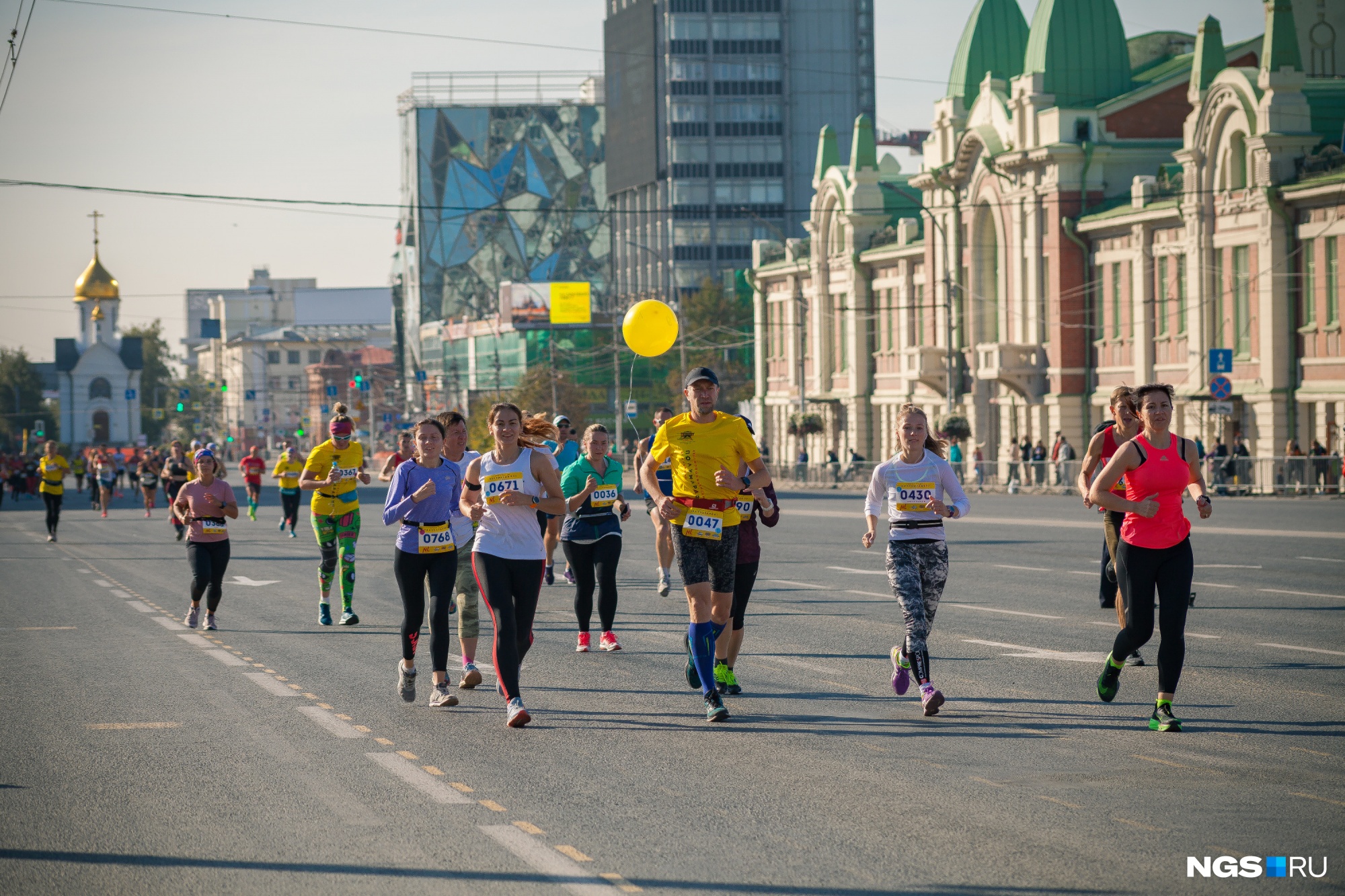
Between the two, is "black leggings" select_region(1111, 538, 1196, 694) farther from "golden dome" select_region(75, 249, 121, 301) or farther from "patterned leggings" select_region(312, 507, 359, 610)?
"golden dome" select_region(75, 249, 121, 301)

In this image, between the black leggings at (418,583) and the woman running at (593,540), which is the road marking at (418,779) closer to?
the black leggings at (418,583)

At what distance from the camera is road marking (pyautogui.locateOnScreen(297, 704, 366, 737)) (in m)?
9.48

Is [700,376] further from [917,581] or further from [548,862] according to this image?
[548,862]

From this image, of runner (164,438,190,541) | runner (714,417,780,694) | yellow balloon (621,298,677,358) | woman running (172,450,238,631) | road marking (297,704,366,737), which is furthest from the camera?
runner (164,438,190,541)

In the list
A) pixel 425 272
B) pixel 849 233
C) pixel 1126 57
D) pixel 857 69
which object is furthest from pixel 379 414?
pixel 1126 57

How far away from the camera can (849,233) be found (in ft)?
238

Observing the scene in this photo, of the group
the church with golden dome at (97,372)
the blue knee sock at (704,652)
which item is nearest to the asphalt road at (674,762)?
the blue knee sock at (704,652)

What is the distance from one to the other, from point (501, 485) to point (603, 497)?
4088 mm

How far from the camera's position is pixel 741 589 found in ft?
33.5

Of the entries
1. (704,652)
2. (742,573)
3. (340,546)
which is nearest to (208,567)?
(340,546)

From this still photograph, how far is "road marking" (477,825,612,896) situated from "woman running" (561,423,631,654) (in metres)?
5.99

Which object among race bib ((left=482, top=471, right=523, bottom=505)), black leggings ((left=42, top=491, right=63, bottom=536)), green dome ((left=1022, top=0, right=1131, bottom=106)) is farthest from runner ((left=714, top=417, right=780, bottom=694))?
green dome ((left=1022, top=0, right=1131, bottom=106))

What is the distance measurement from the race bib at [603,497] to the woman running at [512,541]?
3.66m

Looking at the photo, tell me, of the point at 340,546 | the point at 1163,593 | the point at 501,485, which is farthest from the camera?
the point at 340,546
